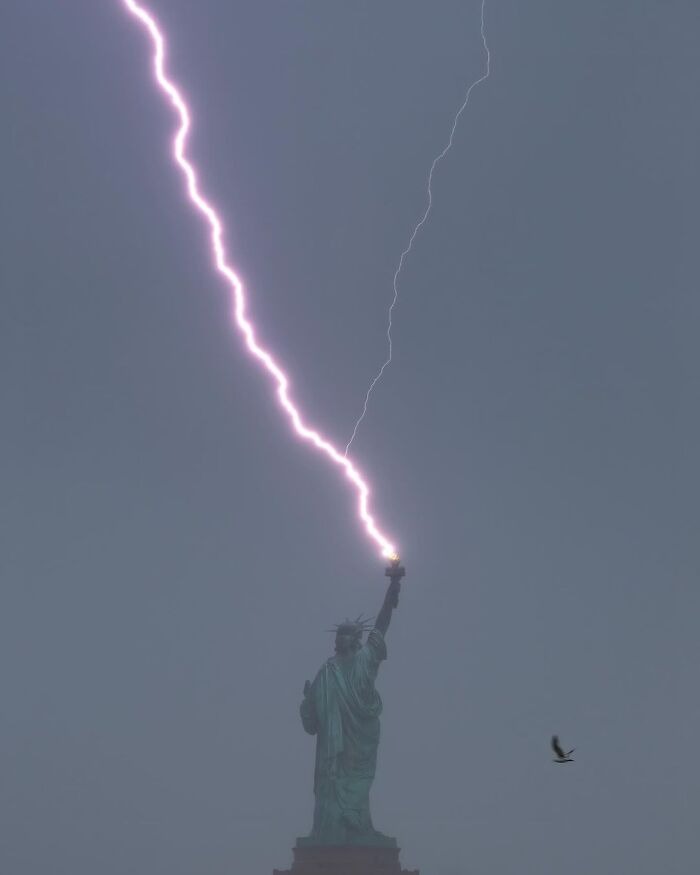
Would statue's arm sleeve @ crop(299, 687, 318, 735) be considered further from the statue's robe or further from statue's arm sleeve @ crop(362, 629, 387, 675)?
statue's arm sleeve @ crop(362, 629, 387, 675)

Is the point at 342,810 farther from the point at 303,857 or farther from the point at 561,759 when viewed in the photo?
the point at 561,759

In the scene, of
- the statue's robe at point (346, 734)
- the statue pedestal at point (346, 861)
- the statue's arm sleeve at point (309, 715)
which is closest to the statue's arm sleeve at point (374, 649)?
the statue's robe at point (346, 734)

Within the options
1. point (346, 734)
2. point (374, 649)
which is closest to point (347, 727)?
point (346, 734)

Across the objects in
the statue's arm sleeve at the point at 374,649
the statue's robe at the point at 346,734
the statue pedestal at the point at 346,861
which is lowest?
the statue pedestal at the point at 346,861

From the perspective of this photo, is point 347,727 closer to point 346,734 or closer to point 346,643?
point 346,734

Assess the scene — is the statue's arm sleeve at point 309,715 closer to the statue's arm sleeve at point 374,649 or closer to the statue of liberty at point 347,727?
the statue of liberty at point 347,727

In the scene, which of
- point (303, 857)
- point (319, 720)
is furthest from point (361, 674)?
point (303, 857)
